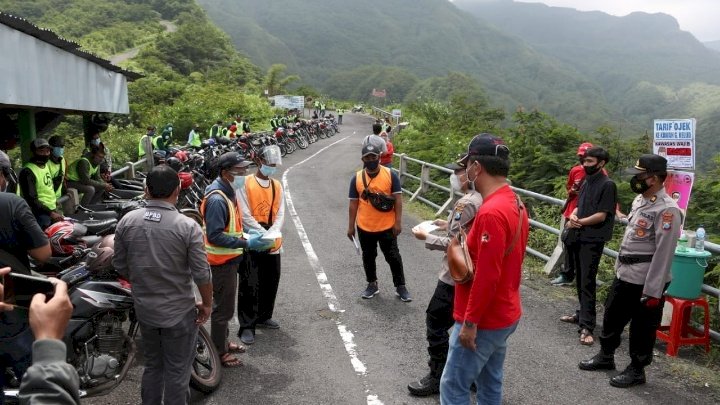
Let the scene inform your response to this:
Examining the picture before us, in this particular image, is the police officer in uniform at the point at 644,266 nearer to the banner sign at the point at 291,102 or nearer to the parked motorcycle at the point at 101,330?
the parked motorcycle at the point at 101,330

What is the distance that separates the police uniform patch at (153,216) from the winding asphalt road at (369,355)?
157cm

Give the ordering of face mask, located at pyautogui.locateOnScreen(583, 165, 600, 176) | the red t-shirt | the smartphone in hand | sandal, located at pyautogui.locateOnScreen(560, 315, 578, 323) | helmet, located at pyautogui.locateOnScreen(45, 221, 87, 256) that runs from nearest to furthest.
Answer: the smartphone in hand, the red t-shirt, helmet, located at pyautogui.locateOnScreen(45, 221, 87, 256), face mask, located at pyautogui.locateOnScreen(583, 165, 600, 176), sandal, located at pyautogui.locateOnScreen(560, 315, 578, 323)

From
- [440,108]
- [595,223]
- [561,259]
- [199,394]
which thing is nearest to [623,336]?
[595,223]

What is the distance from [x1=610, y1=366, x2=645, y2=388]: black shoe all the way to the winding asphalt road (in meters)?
0.06

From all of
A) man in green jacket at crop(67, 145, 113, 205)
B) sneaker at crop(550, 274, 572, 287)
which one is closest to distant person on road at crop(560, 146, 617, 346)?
sneaker at crop(550, 274, 572, 287)

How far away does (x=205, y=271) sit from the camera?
3.31 metres

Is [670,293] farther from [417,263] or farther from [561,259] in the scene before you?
[417,263]

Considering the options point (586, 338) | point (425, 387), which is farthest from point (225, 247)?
point (586, 338)

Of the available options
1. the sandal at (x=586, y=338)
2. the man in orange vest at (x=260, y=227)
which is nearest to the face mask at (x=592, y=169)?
the sandal at (x=586, y=338)

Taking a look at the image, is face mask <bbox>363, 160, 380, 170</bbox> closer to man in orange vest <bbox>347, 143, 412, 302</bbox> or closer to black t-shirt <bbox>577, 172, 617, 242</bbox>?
man in orange vest <bbox>347, 143, 412, 302</bbox>

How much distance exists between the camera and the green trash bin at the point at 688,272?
468 cm

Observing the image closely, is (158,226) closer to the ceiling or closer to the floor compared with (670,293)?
closer to the ceiling

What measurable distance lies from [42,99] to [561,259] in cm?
690

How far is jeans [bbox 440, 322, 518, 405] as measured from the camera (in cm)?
302
